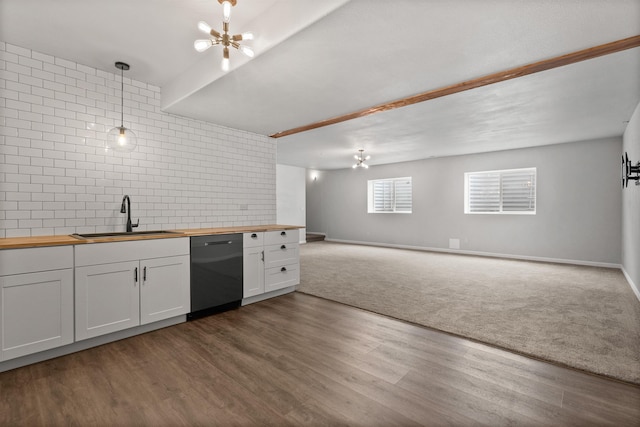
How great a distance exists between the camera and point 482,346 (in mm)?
2469

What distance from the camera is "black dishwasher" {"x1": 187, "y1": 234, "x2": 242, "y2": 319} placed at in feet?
10.0

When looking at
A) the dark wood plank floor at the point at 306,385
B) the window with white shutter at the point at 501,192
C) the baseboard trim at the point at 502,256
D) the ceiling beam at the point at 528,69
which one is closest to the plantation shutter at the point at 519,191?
the window with white shutter at the point at 501,192

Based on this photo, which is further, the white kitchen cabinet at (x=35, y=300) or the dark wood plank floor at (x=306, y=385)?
the white kitchen cabinet at (x=35, y=300)

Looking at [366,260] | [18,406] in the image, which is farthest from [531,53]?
[366,260]

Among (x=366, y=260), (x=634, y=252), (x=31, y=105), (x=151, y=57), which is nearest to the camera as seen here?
(x=31, y=105)

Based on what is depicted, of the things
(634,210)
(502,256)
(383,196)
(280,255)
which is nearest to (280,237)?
(280,255)

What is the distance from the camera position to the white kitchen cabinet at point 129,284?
2.36 m

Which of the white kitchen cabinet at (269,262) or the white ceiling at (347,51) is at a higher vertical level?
the white ceiling at (347,51)

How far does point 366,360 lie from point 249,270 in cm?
183

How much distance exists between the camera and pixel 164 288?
2.82m

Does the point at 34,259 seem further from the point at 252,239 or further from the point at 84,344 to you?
the point at 252,239

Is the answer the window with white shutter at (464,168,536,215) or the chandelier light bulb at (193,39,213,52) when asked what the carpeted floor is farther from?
the chandelier light bulb at (193,39,213,52)

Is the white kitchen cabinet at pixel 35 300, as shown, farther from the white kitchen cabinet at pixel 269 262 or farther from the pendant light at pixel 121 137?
the white kitchen cabinet at pixel 269 262

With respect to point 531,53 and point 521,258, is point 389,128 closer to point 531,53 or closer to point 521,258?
point 531,53
